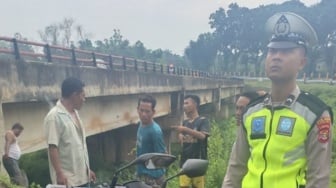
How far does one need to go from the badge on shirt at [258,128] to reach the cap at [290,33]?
37cm

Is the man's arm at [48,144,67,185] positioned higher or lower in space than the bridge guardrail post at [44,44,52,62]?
lower

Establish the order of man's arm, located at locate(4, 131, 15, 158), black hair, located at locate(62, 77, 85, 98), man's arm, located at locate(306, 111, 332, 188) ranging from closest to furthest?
man's arm, located at locate(306, 111, 332, 188), black hair, located at locate(62, 77, 85, 98), man's arm, located at locate(4, 131, 15, 158)

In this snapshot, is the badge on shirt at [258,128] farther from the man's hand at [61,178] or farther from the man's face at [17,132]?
the man's face at [17,132]

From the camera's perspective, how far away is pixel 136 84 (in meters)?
12.7

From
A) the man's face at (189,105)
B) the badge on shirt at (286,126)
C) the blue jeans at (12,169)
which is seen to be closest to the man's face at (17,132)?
the blue jeans at (12,169)

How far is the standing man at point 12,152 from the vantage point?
699 centimetres

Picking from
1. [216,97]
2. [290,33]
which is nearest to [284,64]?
[290,33]

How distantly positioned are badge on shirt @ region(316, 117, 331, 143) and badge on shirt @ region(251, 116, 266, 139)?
253mm

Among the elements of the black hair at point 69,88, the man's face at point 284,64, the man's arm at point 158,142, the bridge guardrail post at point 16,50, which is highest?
the bridge guardrail post at point 16,50

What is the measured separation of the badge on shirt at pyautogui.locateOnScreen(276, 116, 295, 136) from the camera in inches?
77.3

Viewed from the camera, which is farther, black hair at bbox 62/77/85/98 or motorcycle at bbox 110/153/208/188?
black hair at bbox 62/77/85/98

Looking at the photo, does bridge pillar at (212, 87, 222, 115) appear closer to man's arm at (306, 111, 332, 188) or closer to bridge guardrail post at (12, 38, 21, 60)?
bridge guardrail post at (12, 38, 21, 60)

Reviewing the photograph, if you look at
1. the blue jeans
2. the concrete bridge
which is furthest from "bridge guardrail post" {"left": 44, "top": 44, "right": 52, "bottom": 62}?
the blue jeans

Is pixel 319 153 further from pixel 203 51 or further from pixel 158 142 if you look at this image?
pixel 203 51
